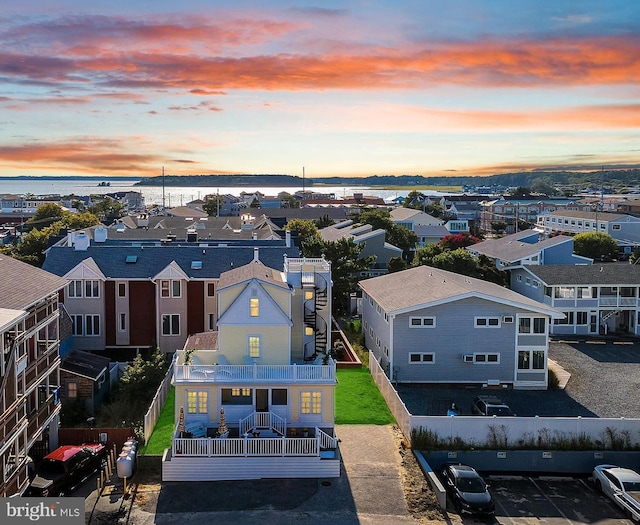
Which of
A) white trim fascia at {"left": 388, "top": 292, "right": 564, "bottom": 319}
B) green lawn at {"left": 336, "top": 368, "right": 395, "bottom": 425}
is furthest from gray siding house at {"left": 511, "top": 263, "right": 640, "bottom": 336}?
green lawn at {"left": 336, "top": 368, "right": 395, "bottom": 425}

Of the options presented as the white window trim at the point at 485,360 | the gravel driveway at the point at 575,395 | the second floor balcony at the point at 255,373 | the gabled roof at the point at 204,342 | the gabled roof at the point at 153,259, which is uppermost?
the gabled roof at the point at 153,259

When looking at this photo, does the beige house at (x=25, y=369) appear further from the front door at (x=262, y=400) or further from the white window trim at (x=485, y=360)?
the white window trim at (x=485, y=360)

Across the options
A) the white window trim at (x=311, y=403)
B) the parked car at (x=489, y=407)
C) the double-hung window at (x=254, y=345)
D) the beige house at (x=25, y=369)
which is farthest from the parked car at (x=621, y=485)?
the beige house at (x=25, y=369)

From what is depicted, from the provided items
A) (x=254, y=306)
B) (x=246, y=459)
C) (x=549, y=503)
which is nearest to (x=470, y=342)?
(x=549, y=503)

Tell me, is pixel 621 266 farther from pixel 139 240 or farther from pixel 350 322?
pixel 139 240

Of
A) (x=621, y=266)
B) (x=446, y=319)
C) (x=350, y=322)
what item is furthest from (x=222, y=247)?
(x=621, y=266)

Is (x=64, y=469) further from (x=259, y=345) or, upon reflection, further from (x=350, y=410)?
(x=350, y=410)

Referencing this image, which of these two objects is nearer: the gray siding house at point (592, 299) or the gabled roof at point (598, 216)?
the gray siding house at point (592, 299)
